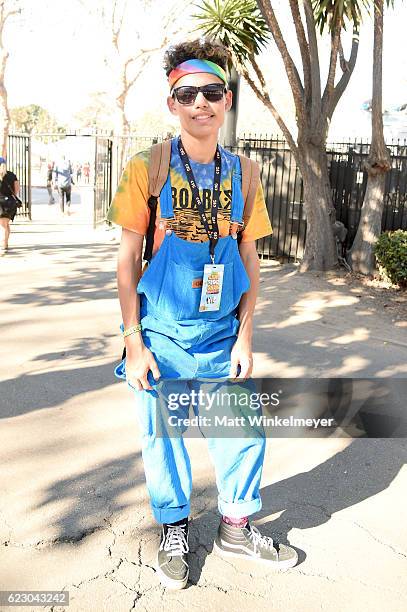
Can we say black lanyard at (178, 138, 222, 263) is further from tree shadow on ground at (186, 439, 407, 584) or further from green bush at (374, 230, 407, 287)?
green bush at (374, 230, 407, 287)

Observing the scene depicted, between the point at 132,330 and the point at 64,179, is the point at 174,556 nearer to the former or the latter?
the point at 132,330

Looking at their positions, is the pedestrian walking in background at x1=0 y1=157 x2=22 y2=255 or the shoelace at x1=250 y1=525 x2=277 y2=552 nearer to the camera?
the shoelace at x1=250 y1=525 x2=277 y2=552

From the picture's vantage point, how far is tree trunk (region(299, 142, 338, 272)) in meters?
10.5

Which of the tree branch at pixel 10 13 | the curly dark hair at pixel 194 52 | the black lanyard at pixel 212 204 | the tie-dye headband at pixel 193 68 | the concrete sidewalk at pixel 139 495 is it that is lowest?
the concrete sidewalk at pixel 139 495

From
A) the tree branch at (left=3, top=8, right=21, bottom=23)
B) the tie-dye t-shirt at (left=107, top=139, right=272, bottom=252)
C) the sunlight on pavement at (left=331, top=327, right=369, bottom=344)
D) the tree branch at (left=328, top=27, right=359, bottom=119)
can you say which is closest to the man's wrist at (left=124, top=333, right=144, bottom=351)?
the tie-dye t-shirt at (left=107, top=139, right=272, bottom=252)

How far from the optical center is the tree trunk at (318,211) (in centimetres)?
1048

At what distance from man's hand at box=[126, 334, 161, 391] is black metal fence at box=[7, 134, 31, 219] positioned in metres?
13.9

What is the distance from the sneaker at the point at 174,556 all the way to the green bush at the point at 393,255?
744 cm

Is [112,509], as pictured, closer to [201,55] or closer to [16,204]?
[201,55]

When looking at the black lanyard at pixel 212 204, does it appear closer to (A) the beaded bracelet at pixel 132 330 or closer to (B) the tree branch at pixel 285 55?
(A) the beaded bracelet at pixel 132 330

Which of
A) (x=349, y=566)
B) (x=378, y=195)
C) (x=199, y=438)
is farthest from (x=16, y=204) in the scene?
(x=349, y=566)

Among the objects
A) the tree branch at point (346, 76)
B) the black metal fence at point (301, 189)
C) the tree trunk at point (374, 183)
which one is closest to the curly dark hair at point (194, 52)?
the tree trunk at point (374, 183)

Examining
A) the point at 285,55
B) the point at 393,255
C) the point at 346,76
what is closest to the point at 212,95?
the point at 393,255

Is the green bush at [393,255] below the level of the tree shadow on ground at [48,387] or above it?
above
